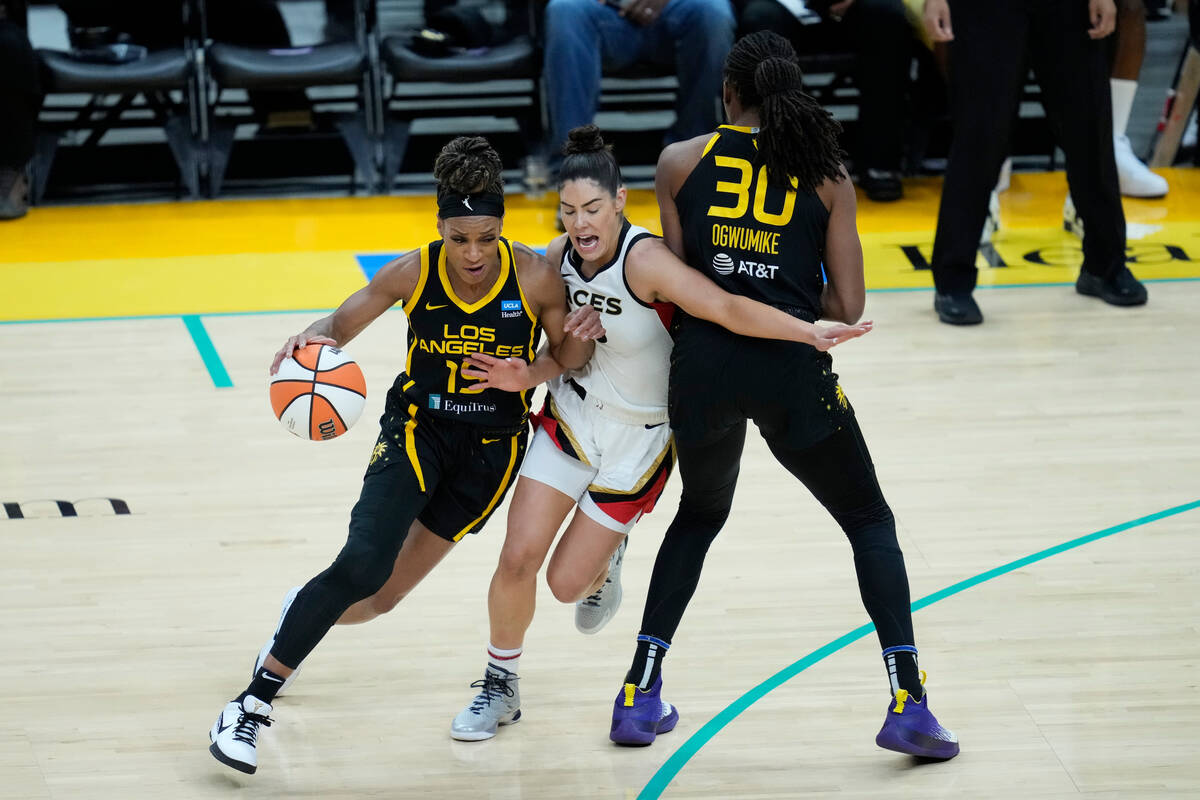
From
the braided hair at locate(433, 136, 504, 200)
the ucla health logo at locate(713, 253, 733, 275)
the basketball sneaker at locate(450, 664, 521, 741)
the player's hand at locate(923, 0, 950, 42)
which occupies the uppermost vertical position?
the braided hair at locate(433, 136, 504, 200)

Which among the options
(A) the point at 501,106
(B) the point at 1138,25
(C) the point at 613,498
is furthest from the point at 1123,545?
(A) the point at 501,106

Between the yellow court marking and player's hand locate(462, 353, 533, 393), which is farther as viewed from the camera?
the yellow court marking

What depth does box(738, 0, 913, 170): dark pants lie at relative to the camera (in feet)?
28.7

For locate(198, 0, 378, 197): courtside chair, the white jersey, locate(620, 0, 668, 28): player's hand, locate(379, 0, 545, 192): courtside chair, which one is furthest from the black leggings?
locate(198, 0, 378, 197): courtside chair

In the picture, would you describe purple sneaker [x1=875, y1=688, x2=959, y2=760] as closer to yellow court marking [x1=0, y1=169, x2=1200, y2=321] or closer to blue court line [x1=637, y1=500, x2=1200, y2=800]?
blue court line [x1=637, y1=500, x2=1200, y2=800]

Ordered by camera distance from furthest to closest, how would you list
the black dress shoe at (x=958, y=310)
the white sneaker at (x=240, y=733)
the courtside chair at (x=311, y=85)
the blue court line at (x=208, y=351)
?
the courtside chair at (x=311, y=85) < the black dress shoe at (x=958, y=310) < the blue court line at (x=208, y=351) < the white sneaker at (x=240, y=733)

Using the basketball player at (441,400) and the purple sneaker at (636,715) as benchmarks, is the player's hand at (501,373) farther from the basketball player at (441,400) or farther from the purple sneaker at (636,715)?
the purple sneaker at (636,715)

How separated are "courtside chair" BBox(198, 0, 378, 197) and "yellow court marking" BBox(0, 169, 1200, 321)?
37cm

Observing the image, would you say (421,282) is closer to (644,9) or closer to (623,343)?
(623,343)

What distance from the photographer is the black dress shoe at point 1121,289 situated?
289 inches

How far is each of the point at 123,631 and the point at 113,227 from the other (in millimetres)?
4742

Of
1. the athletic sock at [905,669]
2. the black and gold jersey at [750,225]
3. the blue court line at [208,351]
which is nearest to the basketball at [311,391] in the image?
the black and gold jersey at [750,225]

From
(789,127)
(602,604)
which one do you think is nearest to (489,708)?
(602,604)

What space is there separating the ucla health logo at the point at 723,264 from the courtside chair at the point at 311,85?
579cm
